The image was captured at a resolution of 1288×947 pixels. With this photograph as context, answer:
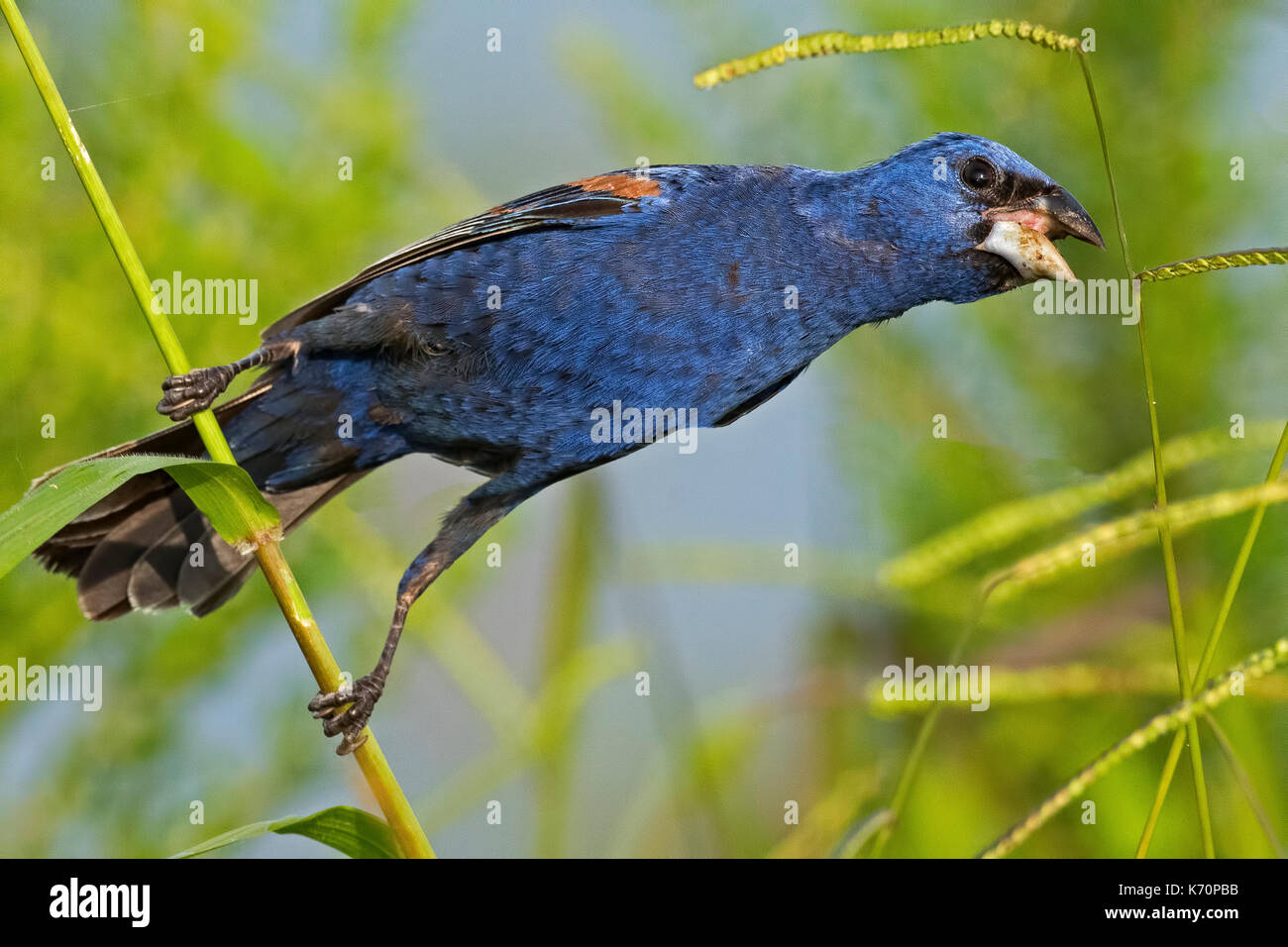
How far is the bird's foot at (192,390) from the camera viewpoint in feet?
8.58

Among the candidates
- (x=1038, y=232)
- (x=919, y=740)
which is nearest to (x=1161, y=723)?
(x=919, y=740)

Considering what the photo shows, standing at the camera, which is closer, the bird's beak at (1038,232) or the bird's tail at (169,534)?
the bird's beak at (1038,232)

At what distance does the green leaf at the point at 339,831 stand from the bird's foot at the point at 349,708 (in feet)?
1.94

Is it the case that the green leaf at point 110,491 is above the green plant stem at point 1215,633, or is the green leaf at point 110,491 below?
above

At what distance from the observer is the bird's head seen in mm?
2709

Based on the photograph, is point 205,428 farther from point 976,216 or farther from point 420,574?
point 976,216

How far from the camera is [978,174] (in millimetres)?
2746

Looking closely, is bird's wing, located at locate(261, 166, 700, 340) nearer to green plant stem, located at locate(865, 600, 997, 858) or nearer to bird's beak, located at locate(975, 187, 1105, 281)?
bird's beak, located at locate(975, 187, 1105, 281)

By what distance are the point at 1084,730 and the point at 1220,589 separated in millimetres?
657

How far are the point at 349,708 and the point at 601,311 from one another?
3.87 ft
